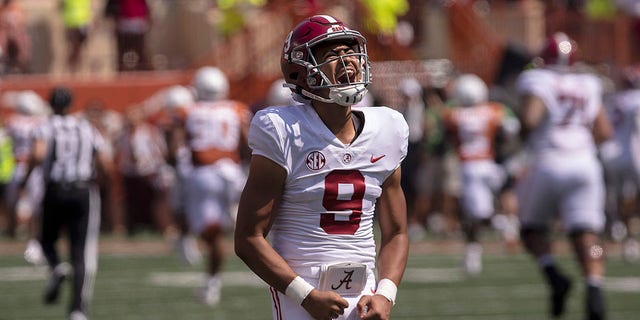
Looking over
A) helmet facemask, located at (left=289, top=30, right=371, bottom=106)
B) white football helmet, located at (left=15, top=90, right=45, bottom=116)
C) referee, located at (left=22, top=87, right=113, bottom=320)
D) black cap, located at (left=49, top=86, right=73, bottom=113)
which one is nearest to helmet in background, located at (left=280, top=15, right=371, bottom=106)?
helmet facemask, located at (left=289, top=30, right=371, bottom=106)

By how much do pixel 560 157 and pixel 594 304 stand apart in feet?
3.67

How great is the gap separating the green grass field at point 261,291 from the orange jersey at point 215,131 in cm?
123

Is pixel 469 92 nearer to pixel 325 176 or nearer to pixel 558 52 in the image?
pixel 558 52

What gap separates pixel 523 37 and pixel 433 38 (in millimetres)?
1613

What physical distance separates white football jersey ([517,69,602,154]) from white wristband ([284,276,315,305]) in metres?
5.40

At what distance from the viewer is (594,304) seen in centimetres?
997

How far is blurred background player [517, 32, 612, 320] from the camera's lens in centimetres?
1051

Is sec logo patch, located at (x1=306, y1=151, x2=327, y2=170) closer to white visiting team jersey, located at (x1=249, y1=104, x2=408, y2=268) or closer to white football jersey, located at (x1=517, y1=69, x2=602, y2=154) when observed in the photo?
white visiting team jersey, located at (x1=249, y1=104, x2=408, y2=268)

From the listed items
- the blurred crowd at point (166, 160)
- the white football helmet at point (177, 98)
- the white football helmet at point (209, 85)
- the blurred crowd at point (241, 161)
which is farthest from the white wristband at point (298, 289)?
the blurred crowd at point (166, 160)

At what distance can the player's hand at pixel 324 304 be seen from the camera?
5.39m

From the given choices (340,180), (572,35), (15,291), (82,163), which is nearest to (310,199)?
(340,180)

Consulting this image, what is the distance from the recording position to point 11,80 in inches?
876

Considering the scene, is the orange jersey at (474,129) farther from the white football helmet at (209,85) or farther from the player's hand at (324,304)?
the player's hand at (324,304)

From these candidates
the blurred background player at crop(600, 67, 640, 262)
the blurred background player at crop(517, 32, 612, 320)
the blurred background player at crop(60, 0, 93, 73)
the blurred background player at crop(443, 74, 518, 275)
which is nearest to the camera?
the blurred background player at crop(517, 32, 612, 320)
